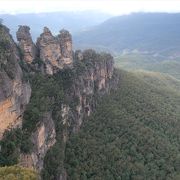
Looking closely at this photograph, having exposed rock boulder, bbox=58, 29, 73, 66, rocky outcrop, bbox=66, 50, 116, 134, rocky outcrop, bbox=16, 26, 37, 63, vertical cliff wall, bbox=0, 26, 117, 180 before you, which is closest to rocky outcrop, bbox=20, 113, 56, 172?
vertical cliff wall, bbox=0, 26, 117, 180

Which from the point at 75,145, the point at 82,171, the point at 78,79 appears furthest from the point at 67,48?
the point at 82,171

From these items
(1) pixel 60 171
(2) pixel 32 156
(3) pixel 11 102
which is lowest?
(1) pixel 60 171

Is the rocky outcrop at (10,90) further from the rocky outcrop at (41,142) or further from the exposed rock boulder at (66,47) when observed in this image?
the exposed rock boulder at (66,47)

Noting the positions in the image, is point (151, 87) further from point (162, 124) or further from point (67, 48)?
point (67, 48)

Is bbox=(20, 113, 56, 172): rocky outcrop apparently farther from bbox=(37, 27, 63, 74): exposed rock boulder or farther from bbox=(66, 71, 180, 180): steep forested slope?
bbox=(37, 27, 63, 74): exposed rock boulder

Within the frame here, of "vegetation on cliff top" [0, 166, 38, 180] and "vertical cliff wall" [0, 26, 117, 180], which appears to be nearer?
"vegetation on cliff top" [0, 166, 38, 180]

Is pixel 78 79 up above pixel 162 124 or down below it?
above
